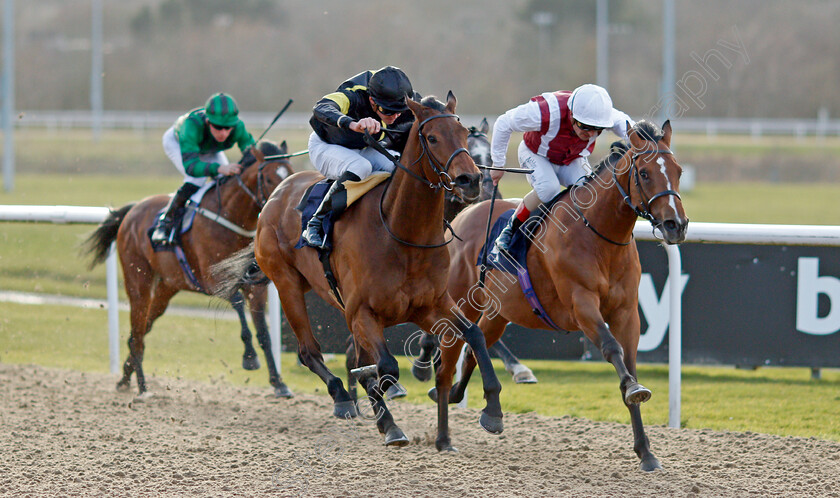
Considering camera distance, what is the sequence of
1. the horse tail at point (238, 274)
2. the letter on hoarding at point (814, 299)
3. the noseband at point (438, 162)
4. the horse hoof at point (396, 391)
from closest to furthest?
1. the noseband at point (438, 162)
2. the horse hoof at point (396, 391)
3. the horse tail at point (238, 274)
4. the letter on hoarding at point (814, 299)

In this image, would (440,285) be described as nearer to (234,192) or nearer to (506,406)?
(506,406)

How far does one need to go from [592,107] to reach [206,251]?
3001 mm

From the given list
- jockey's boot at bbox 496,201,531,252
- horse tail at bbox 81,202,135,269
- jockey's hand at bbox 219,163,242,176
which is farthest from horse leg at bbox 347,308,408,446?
horse tail at bbox 81,202,135,269

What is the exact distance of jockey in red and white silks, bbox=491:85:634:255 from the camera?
465cm

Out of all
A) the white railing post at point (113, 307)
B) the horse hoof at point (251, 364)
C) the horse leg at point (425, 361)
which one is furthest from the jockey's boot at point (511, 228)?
the white railing post at point (113, 307)

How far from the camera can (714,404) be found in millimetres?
5871

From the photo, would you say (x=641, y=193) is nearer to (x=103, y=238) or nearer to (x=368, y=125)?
(x=368, y=125)

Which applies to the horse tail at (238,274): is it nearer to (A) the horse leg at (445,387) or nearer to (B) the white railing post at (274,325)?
(B) the white railing post at (274,325)

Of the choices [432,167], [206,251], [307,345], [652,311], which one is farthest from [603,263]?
[206,251]

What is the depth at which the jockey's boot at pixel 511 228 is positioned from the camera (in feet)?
16.5

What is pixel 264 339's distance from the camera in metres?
6.15

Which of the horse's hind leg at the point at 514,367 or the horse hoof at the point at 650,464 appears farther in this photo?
the horse's hind leg at the point at 514,367

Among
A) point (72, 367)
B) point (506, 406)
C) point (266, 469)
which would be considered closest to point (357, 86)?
point (266, 469)

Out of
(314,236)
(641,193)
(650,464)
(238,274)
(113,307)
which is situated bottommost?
(650,464)
